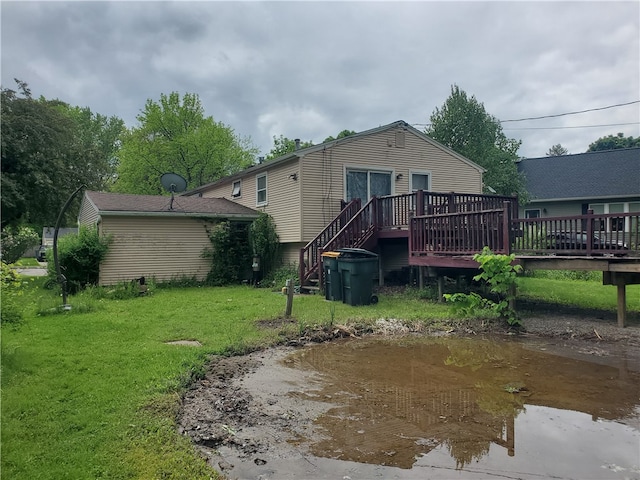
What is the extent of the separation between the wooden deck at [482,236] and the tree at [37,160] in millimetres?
12643

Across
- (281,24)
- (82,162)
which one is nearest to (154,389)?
(281,24)

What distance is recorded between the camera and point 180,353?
579 cm

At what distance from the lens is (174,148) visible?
33250mm

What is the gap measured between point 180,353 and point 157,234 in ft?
30.9

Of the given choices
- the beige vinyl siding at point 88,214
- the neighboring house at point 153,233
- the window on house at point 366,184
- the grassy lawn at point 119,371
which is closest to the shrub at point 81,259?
the neighboring house at point 153,233

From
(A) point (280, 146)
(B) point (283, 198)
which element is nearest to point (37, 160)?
(B) point (283, 198)

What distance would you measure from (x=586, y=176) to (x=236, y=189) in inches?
763

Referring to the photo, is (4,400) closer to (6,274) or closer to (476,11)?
(6,274)

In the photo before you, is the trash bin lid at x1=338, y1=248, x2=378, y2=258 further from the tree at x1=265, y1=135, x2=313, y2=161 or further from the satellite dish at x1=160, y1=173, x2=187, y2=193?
the tree at x1=265, y1=135, x2=313, y2=161

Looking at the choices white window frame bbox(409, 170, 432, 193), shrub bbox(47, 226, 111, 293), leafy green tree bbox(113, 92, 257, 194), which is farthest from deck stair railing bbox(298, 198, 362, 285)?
leafy green tree bbox(113, 92, 257, 194)

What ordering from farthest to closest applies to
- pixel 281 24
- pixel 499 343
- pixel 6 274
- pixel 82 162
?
pixel 82 162 → pixel 281 24 → pixel 499 343 → pixel 6 274

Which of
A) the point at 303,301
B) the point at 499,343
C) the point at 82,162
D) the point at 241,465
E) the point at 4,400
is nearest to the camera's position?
A: the point at 241,465

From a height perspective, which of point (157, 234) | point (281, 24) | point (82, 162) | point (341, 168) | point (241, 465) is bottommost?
point (241, 465)

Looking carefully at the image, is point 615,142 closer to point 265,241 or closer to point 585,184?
point 585,184
